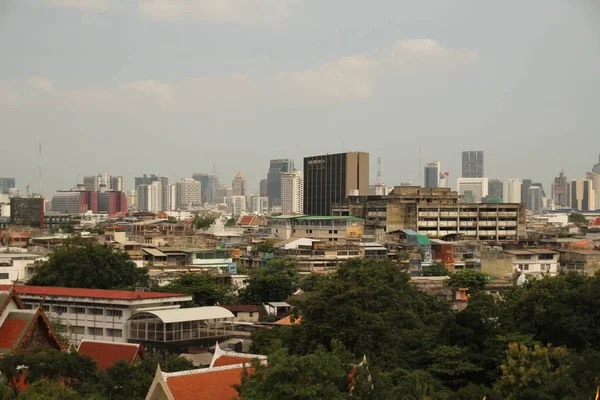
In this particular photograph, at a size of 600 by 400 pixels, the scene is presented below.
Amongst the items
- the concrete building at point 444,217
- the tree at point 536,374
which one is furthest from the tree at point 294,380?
the concrete building at point 444,217

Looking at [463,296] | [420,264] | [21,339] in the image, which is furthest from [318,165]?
[21,339]

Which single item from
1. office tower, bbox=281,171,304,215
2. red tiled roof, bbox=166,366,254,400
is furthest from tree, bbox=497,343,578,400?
office tower, bbox=281,171,304,215

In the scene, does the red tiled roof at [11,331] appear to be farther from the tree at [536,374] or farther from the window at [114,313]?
the tree at [536,374]

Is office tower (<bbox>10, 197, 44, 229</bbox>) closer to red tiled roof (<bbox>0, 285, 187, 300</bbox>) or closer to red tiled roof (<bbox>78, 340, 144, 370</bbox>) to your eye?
red tiled roof (<bbox>0, 285, 187, 300</bbox>)

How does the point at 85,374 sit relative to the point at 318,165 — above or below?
below

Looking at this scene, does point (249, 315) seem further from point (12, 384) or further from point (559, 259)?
point (559, 259)

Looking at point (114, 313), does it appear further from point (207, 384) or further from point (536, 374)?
point (536, 374)
